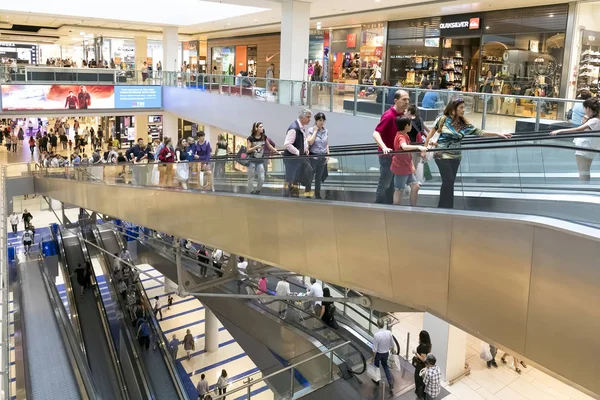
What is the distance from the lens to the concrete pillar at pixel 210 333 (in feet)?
54.1

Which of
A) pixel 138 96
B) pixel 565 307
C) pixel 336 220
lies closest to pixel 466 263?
pixel 565 307

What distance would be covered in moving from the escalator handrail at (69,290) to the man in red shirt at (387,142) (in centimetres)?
1002

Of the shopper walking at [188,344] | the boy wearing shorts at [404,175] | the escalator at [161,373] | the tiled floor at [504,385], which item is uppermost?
the boy wearing shorts at [404,175]

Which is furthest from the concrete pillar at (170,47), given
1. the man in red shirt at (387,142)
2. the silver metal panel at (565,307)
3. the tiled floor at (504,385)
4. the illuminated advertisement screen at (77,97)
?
the silver metal panel at (565,307)

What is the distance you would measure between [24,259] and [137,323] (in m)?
5.93

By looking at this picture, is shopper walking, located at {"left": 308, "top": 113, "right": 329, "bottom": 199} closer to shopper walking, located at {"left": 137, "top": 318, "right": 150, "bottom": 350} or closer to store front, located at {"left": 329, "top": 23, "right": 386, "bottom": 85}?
shopper walking, located at {"left": 137, "top": 318, "right": 150, "bottom": 350}

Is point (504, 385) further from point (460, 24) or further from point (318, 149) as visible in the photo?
point (460, 24)

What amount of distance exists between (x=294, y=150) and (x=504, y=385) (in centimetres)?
972

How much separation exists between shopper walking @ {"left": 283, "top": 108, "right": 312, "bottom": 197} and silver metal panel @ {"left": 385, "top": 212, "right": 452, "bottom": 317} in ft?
5.91

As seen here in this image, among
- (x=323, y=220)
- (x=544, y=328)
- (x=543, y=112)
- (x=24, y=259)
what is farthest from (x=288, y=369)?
(x=24, y=259)

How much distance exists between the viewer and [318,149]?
7434 mm

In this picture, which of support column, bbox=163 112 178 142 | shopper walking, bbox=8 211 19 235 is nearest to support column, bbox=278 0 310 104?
shopper walking, bbox=8 211 19 235

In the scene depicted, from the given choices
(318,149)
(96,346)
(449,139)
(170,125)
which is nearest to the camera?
(449,139)

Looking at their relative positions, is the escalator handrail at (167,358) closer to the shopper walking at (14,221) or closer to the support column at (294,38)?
the shopper walking at (14,221)
